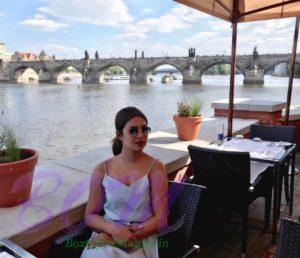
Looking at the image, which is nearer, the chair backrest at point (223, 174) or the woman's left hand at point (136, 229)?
the woman's left hand at point (136, 229)

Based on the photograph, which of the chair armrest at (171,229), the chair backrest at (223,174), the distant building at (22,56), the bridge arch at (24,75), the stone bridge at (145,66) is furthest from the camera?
the distant building at (22,56)

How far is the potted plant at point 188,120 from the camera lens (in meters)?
3.15

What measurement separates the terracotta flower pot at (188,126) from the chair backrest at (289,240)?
6.79ft

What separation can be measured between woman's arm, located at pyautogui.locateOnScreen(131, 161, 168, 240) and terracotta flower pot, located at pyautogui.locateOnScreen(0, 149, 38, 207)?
56cm

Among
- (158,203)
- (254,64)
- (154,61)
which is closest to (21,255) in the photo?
(158,203)

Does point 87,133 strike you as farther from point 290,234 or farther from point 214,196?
point 290,234

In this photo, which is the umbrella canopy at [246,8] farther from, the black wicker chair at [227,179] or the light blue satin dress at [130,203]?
the light blue satin dress at [130,203]

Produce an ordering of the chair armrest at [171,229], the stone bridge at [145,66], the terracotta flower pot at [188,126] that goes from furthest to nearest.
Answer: the stone bridge at [145,66] → the terracotta flower pot at [188,126] → the chair armrest at [171,229]

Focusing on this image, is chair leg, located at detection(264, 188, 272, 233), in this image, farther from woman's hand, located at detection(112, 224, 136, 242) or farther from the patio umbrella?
woman's hand, located at detection(112, 224, 136, 242)

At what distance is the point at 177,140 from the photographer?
3223 millimetres

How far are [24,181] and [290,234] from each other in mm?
1164

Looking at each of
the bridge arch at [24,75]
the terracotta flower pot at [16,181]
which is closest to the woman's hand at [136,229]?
the terracotta flower pot at [16,181]

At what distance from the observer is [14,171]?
4.60 ft

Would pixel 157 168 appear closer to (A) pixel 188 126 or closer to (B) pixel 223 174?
(B) pixel 223 174
